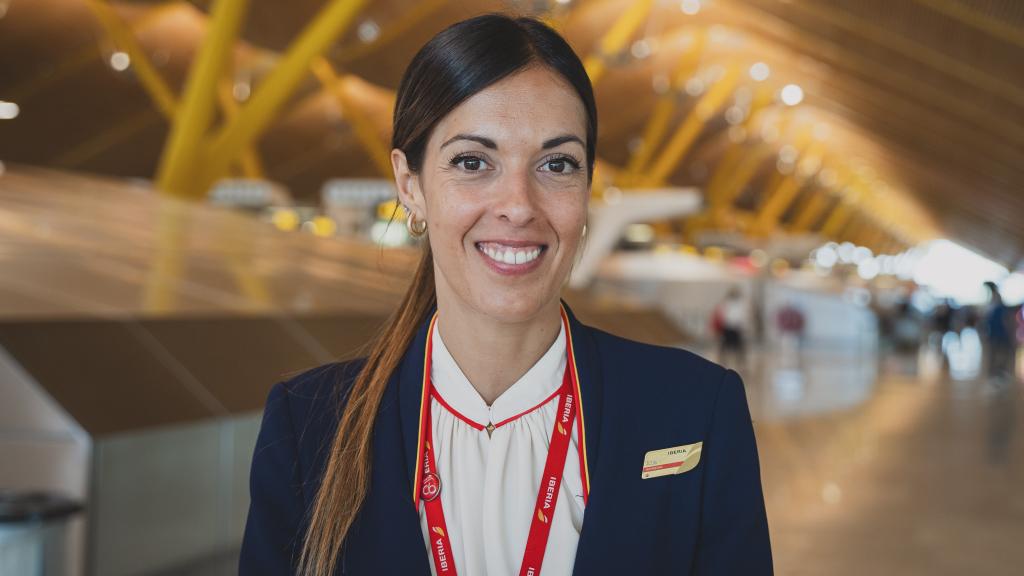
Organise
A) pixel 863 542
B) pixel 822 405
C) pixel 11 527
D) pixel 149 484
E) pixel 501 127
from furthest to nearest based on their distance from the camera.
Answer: pixel 822 405, pixel 863 542, pixel 149 484, pixel 11 527, pixel 501 127

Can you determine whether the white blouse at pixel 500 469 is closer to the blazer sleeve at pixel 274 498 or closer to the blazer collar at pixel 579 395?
the blazer collar at pixel 579 395

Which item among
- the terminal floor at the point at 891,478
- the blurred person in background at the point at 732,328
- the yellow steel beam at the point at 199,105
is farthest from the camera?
the blurred person in background at the point at 732,328

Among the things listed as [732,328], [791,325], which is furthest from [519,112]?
[791,325]

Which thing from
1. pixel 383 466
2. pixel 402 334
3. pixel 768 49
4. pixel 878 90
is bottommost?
pixel 383 466

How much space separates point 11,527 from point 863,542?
5467 mm

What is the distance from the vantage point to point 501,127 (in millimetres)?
1853

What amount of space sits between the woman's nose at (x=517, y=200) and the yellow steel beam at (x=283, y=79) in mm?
16939

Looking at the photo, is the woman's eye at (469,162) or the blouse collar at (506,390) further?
the blouse collar at (506,390)

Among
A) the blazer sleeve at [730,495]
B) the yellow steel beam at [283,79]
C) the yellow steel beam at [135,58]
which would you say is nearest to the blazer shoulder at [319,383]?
the blazer sleeve at [730,495]

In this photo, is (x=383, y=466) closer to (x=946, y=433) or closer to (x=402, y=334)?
(x=402, y=334)

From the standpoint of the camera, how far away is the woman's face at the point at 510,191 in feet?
6.09

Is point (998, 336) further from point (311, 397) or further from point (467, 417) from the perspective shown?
point (311, 397)

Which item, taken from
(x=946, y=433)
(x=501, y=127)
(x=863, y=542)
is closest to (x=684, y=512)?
(x=501, y=127)

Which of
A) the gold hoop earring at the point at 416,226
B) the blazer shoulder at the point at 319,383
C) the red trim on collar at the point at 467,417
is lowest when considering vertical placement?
the red trim on collar at the point at 467,417
